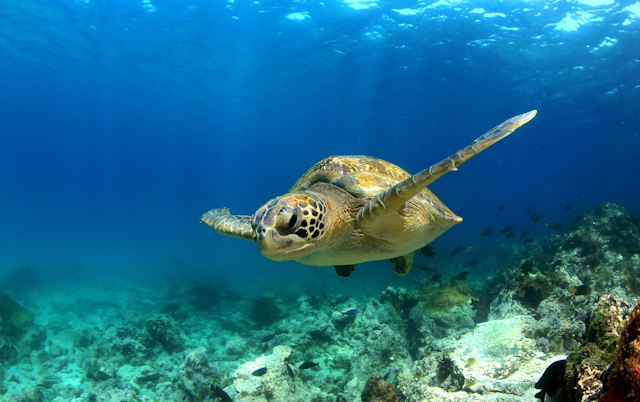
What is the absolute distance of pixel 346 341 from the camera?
7.14 metres

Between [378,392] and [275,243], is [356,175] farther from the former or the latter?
[378,392]

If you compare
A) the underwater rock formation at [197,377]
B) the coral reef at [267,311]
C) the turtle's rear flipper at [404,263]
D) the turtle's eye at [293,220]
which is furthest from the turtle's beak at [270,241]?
the coral reef at [267,311]

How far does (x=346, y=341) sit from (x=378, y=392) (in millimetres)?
2681

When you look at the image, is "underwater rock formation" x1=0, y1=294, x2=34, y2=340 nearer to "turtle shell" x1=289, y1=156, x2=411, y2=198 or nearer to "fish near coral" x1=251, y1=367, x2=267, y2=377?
"fish near coral" x1=251, y1=367, x2=267, y2=377

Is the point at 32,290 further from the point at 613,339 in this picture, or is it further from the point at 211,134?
the point at 211,134

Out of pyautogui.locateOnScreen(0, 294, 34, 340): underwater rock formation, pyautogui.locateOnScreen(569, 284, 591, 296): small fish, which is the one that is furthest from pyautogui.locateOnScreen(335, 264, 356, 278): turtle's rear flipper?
pyautogui.locateOnScreen(0, 294, 34, 340): underwater rock formation

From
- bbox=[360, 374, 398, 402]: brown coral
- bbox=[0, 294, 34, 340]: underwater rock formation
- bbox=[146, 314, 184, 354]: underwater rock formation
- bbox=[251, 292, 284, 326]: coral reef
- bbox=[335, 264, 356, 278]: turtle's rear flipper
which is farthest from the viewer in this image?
bbox=[251, 292, 284, 326]: coral reef

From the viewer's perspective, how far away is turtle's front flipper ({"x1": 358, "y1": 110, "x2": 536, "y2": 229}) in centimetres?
220

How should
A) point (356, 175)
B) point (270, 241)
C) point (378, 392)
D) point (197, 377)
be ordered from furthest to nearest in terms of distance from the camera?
1. point (197, 377)
2. point (378, 392)
3. point (356, 175)
4. point (270, 241)

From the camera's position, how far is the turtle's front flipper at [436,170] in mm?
2201

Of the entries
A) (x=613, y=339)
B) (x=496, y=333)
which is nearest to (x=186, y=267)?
(x=496, y=333)

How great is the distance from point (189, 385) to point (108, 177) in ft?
412

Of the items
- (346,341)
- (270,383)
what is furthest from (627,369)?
(346,341)

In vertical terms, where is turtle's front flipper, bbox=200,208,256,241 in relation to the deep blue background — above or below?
below
